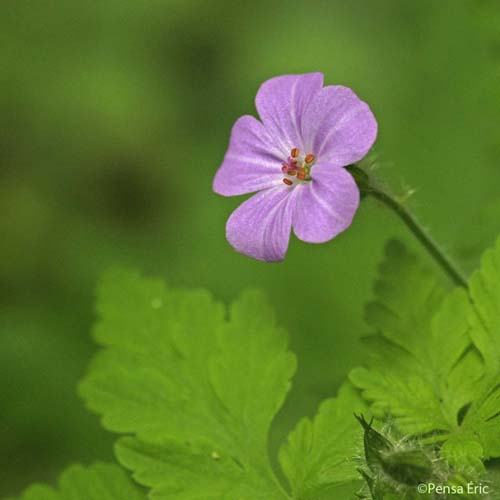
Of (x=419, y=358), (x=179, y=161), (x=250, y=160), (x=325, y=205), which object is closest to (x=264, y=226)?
(x=325, y=205)

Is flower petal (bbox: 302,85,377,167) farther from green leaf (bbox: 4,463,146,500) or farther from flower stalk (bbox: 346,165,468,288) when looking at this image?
Answer: green leaf (bbox: 4,463,146,500)

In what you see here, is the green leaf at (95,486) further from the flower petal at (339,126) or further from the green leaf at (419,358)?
the flower petal at (339,126)

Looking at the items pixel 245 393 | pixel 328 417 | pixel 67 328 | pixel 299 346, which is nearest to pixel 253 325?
pixel 245 393

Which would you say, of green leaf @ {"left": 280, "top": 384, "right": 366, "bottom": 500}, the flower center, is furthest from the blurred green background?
the flower center

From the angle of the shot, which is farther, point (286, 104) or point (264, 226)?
point (286, 104)

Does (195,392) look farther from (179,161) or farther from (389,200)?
(179,161)

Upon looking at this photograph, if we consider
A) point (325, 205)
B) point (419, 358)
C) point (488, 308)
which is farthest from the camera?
point (419, 358)

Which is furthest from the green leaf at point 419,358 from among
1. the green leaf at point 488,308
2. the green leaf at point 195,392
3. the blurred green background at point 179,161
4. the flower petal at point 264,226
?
the blurred green background at point 179,161
